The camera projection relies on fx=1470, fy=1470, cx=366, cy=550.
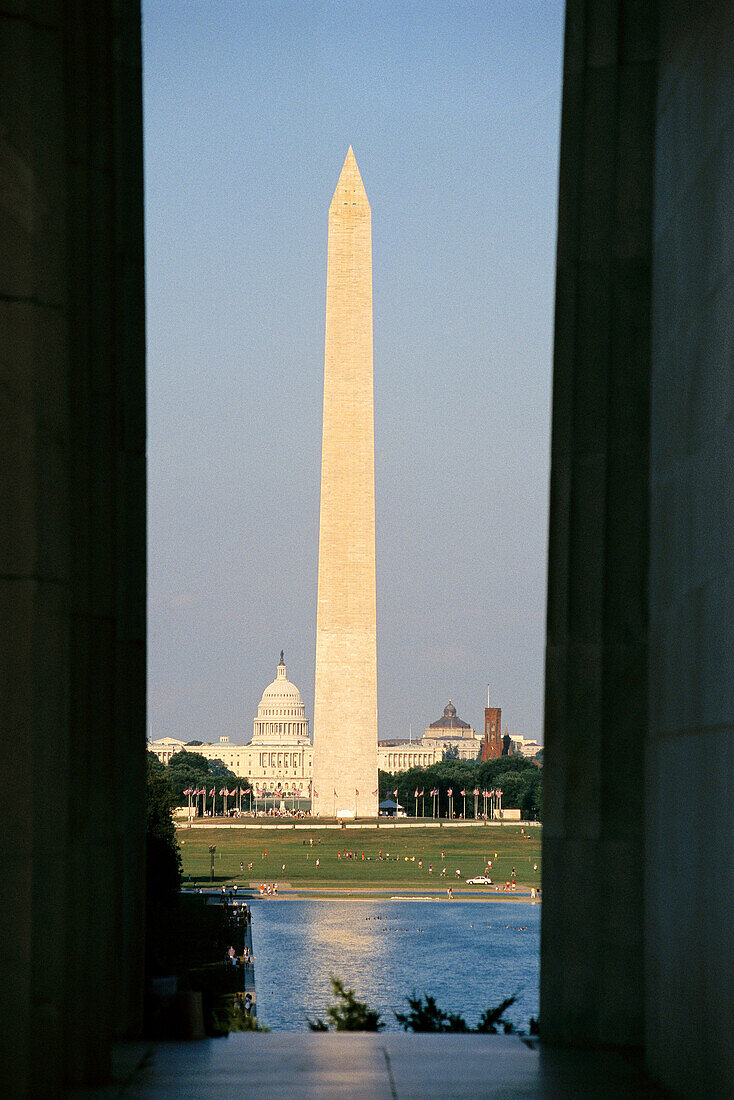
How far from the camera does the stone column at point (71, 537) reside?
288 inches

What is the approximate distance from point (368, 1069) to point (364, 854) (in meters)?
61.7

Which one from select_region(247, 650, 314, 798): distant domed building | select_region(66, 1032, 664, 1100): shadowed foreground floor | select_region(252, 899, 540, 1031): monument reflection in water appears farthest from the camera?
select_region(247, 650, 314, 798): distant domed building

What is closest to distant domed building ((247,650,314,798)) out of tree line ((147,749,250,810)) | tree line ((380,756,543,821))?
tree line ((147,749,250,810))

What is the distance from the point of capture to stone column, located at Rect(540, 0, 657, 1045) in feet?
31.2

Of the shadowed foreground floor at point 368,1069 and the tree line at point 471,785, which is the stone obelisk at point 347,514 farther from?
the shadowed foreground floor at point 368,1069

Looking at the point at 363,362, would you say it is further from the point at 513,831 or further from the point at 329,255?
the point at 513,831

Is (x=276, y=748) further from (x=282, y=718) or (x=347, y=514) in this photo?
(x=347, y=514)

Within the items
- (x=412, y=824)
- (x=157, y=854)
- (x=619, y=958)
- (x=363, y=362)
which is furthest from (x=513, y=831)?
(x=619, y=958)

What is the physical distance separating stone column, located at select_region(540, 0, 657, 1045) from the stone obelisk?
168 feet

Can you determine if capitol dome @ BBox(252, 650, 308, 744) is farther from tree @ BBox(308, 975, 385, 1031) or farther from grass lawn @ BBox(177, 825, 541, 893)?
tree @ BBox(308, 975, 385, 1031)

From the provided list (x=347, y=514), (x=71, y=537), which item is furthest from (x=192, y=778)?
(x=71, y=537)

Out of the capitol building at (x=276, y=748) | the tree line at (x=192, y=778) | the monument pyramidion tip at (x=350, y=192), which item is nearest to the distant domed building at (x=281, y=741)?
the capitol building at (x=276, y=748)

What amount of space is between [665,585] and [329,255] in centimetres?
5423

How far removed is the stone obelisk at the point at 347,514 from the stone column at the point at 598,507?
51.2m
